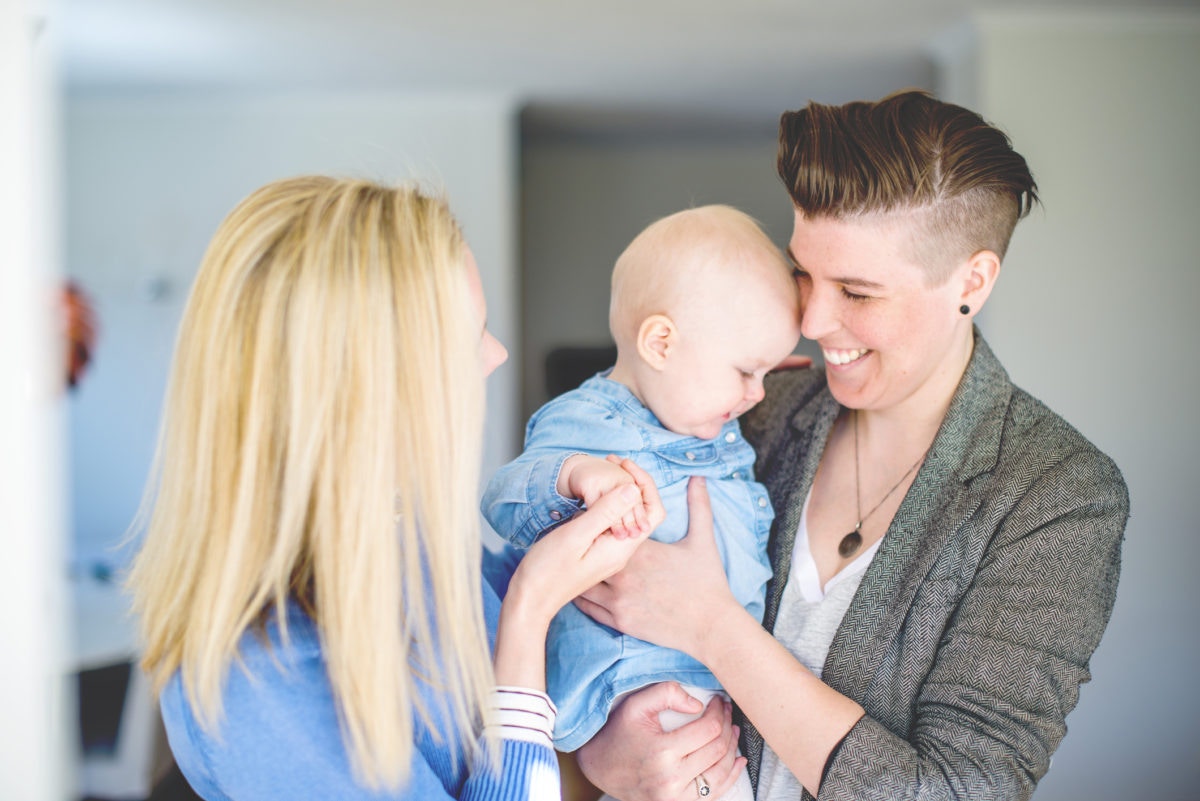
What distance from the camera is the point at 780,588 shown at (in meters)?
1.47

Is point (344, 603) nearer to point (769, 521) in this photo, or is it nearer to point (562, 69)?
point (769, 521)

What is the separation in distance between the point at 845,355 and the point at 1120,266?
3.34m

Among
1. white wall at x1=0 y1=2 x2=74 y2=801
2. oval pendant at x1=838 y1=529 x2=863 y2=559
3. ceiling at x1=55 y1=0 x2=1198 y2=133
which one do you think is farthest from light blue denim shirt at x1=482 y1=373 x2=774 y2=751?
ceiling at x1=55 y1=0 x2=1198 y2=133

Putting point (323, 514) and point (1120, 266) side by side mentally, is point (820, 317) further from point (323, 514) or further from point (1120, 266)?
point (1120, 266)

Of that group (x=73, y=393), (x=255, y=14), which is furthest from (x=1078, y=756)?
(x=73, y=393)

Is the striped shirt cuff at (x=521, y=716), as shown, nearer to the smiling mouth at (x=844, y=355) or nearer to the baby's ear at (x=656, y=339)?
the baby's ear at (x=656, y=339)

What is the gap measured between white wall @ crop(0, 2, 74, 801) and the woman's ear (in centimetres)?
118

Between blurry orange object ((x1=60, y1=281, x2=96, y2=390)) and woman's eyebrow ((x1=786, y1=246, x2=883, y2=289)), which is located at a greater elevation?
woman's eyebrow ((x1=786, y1=246, x2=883, y2=289))

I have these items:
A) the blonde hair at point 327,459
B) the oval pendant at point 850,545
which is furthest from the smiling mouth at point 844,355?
the blonde hair at point 327,459

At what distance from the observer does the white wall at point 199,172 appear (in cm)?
569

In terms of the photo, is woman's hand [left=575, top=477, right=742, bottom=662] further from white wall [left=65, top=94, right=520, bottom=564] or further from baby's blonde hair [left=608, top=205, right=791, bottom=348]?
white wall [left=65, top=94, right=520, bottom=564]

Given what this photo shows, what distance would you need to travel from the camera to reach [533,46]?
188 inches

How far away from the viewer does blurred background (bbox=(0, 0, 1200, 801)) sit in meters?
1.04

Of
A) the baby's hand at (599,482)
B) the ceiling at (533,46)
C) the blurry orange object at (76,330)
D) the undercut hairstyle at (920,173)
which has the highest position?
the ceiling at (533,46)
